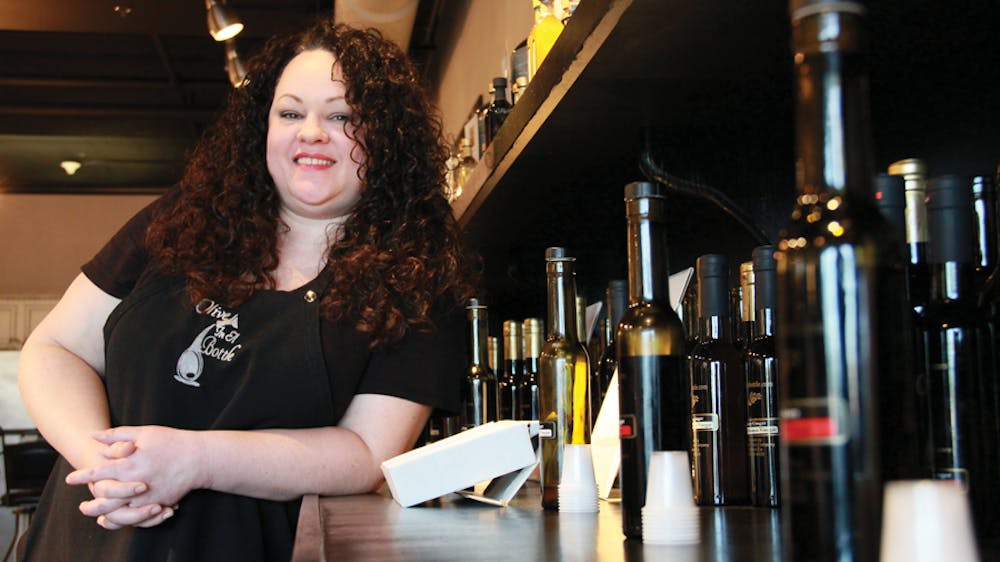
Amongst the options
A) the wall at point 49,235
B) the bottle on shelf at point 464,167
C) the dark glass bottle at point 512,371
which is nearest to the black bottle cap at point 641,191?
the dark glass bottle at point 512,371

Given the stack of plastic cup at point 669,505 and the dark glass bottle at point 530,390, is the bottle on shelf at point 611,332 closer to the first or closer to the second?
the dark glass bottle at point 530,390

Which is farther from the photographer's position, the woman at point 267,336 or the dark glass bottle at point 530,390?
the dark glass bottle at point 530,390

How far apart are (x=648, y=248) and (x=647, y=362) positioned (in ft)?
0.30

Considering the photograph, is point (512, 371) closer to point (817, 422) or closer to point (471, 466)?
point (471, 466)

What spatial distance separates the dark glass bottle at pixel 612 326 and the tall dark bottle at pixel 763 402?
174mm

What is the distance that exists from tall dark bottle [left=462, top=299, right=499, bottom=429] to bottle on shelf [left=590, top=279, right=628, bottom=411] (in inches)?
15.1

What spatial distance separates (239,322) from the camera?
1.67 metres

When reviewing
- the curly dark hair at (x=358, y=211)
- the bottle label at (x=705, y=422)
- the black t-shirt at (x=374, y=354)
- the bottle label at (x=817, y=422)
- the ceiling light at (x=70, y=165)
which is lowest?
the bottle label at (x=705, y=422)

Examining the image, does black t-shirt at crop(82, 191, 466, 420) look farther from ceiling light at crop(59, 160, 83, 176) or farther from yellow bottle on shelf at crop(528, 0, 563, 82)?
ceiling light at crop(59, 160, 83, 176)

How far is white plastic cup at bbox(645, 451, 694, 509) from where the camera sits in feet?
2.64

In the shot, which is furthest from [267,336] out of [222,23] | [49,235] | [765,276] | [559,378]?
[49,235]

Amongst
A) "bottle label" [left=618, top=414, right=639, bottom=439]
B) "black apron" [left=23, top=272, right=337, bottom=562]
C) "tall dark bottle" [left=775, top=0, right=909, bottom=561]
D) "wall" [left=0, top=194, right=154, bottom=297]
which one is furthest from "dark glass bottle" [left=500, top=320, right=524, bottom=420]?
"wall" [left=0, top=194, right=154, bottom=297]

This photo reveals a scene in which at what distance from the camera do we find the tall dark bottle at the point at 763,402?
1056 mm

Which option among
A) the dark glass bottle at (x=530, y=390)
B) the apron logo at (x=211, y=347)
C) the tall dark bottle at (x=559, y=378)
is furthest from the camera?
the dark glass bottle at (x=530, y=390)
